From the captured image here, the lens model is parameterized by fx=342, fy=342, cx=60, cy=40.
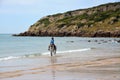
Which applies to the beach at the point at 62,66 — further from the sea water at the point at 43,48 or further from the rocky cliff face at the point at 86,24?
the rocky cliff face at the point at 86,24

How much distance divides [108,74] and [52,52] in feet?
66.9

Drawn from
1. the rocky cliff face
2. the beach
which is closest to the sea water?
the beach

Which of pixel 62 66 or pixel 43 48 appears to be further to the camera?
pixel 43 48

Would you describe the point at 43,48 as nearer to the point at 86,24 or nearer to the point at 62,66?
the point at 62,66

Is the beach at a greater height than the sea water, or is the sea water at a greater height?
the beach

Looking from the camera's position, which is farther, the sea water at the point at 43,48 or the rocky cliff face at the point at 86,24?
the rocky cliff face at the point at 86,24

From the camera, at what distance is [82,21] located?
168m

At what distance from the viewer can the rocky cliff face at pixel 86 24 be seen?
137837 millimetres

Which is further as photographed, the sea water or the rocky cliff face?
the rocky cliff face

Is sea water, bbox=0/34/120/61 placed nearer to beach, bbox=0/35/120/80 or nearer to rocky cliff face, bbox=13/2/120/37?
beach, bbox=0/35/120/80

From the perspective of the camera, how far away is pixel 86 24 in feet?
508

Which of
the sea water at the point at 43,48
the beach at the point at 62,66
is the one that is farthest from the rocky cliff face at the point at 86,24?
the beach at the point at 62,66

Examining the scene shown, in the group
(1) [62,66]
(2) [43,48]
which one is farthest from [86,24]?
(1) [62,66]

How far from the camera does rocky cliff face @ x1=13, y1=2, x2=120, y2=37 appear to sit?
138m
